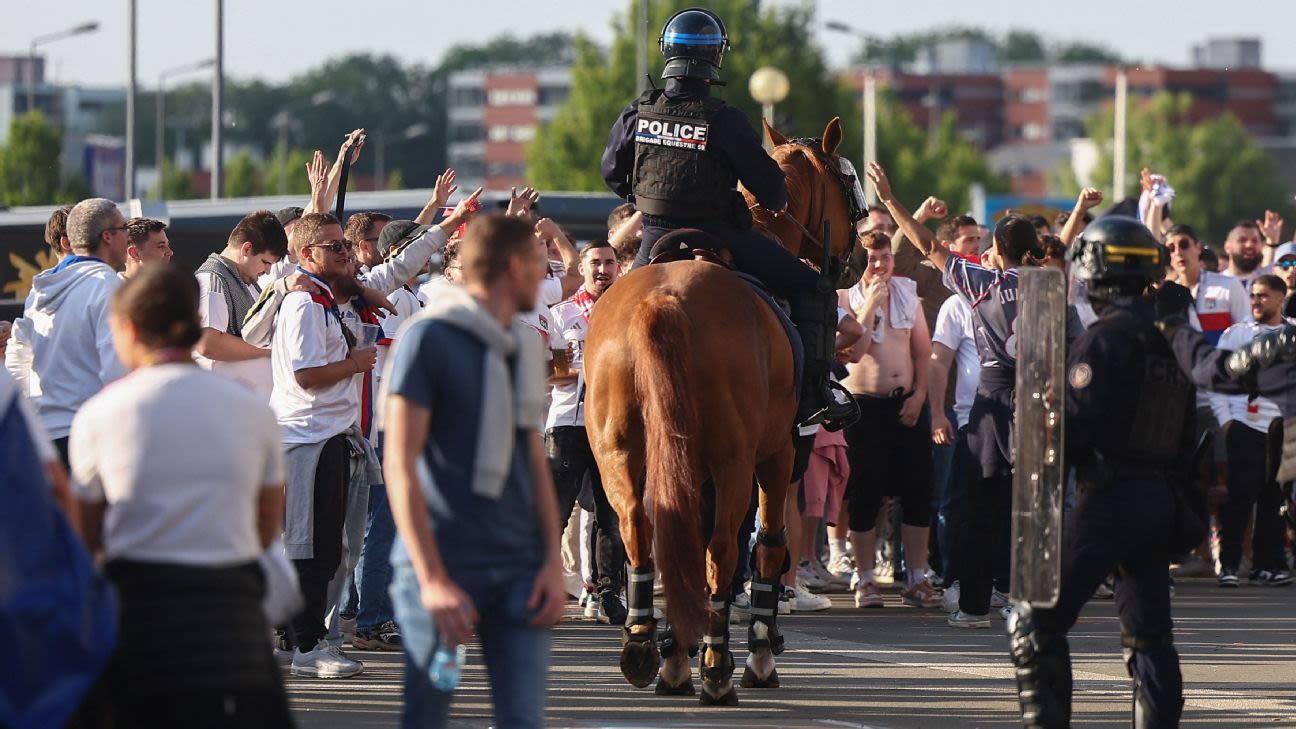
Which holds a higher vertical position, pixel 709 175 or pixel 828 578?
pixel 709 175

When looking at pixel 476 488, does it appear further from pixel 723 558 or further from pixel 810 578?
pixel 810 578

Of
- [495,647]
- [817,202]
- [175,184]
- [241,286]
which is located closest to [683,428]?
[817,202]

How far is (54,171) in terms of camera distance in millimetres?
64000

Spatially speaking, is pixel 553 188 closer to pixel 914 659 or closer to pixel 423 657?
pixel 914 659

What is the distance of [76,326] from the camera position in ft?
29.0

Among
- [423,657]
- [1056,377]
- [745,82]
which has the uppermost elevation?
[745,82]

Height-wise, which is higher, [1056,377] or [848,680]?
Answer: [1056,377]

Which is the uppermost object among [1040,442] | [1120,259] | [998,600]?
[1120,259]

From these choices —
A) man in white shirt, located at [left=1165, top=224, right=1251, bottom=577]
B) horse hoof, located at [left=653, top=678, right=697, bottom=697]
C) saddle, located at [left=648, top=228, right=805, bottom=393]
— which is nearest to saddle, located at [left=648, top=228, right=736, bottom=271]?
saddle, located at [left=648, top=228, right=805, bottom=393]

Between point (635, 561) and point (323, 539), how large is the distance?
1658 millimetres

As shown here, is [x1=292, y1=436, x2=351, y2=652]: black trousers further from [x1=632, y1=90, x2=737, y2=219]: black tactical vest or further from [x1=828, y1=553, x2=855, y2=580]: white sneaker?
[x1=828, y1=553, x2=855, y2=580]: white sneaker

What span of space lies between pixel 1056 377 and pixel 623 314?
7.27ft

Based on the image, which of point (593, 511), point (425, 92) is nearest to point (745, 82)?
point (593, 511)

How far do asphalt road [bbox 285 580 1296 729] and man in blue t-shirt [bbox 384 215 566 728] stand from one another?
2.75 m
